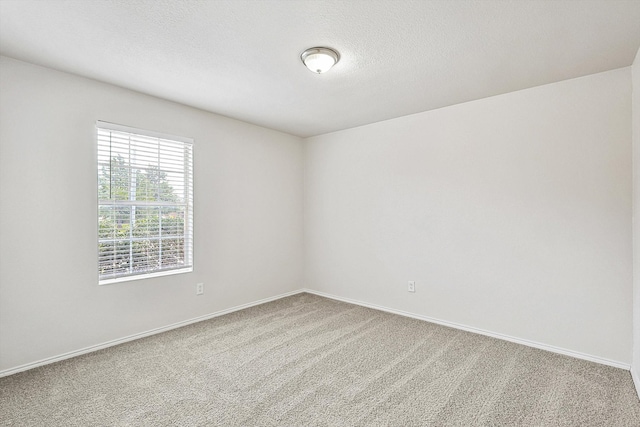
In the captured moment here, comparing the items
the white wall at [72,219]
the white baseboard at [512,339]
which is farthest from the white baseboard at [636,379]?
the white wall at [72,219]

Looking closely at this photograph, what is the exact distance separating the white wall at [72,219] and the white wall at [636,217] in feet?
12.3

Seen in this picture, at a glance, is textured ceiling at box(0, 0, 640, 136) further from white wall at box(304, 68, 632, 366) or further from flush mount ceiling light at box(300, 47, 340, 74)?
white wall at box(304, 68, 632, 366)

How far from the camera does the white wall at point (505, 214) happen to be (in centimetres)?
254

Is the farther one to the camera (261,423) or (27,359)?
(27,359)

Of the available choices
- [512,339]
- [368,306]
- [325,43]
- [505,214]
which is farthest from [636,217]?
[368,306]

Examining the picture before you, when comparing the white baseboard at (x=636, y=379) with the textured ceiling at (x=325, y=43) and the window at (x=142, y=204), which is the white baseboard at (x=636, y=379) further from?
the window at (x=142, y=204)

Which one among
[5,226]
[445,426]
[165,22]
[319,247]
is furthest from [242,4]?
[319,247]

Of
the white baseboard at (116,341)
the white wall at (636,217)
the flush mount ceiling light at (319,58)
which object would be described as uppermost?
the flush mount ceiling light at (319,58)

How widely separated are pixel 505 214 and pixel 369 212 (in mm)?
1566

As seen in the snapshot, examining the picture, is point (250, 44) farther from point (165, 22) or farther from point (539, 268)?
point (539, 268)

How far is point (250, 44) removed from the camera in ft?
Answer: 7.04

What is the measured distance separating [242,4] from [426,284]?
3.17 metres

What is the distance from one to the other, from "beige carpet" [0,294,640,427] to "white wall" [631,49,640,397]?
0.21 m

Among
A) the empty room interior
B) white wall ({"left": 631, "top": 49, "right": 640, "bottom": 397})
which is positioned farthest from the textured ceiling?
white wall ({"left": 631, "top": 49, "right": 640, "bottom": 397})
